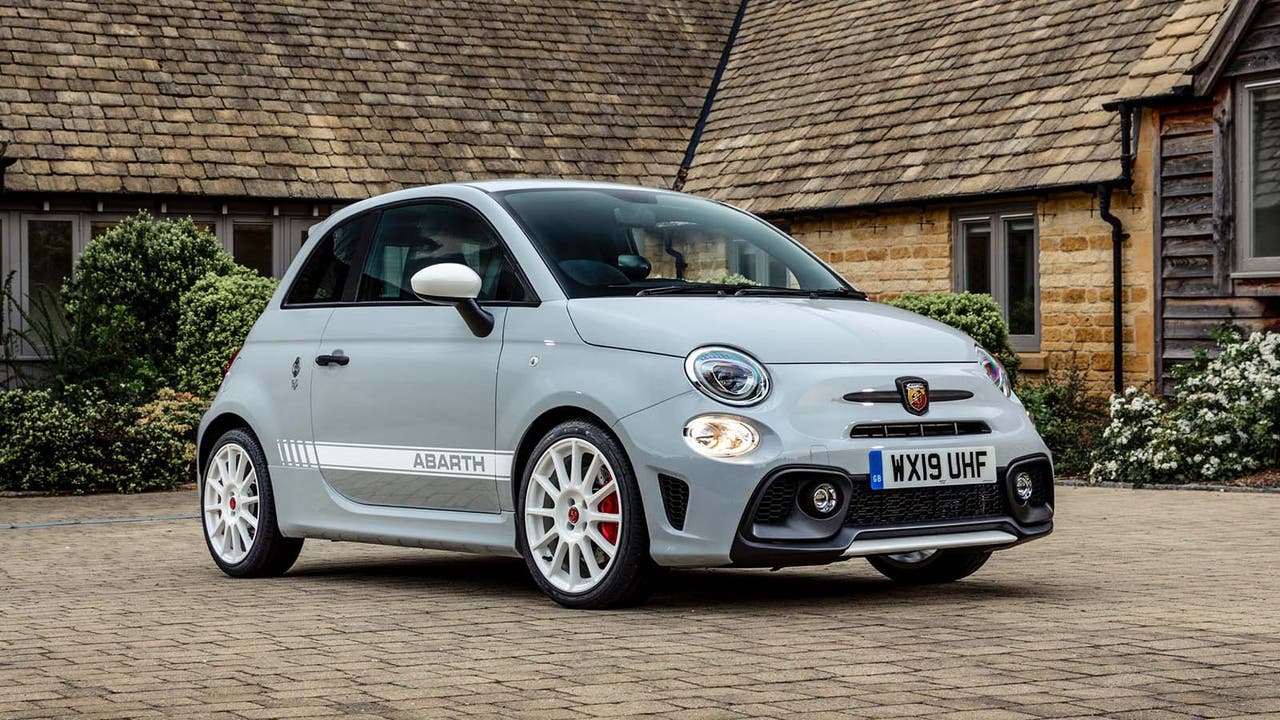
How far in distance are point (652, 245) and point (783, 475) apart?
1.68 m

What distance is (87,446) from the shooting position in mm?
15102

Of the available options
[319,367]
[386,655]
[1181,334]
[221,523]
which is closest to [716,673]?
[386,655]

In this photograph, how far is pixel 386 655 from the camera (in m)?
6.30

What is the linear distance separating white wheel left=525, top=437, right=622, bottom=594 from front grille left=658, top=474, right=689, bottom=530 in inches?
7.4

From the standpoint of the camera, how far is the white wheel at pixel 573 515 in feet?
23.5

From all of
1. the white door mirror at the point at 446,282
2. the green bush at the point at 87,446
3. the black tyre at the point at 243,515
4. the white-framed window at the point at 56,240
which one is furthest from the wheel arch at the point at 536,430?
the white-framed window at the point at 56,240

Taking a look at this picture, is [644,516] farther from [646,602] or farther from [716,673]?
[716,673]

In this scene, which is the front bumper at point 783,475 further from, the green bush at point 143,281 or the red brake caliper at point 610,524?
the green bush at point 143,281

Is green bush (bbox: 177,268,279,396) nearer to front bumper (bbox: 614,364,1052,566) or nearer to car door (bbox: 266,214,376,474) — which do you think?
car door (bbox: 266,214,376,474)

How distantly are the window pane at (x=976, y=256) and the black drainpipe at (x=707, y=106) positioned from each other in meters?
4.98

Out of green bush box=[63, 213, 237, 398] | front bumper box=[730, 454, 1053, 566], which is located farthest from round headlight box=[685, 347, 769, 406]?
green bush box=[63, 213, 237, 398]

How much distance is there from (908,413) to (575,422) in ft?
4.24

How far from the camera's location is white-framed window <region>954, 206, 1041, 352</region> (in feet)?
63.4

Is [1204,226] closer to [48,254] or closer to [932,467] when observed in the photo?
[932,467]
